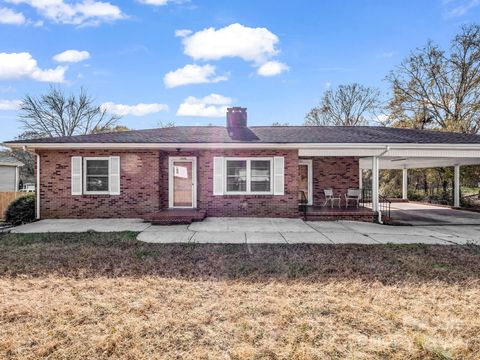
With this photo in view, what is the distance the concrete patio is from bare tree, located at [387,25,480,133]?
1561cm

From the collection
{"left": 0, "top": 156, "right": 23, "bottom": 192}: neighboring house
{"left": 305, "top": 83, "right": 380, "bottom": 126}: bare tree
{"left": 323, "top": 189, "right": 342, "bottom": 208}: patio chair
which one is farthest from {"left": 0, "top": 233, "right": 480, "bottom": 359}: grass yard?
{"left": 305, "top": 83, "right": 380, "bottom": 126}: bare tree

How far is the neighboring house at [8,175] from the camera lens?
20608 millimetres

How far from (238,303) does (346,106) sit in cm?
3267

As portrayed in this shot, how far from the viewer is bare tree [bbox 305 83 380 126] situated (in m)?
31.7

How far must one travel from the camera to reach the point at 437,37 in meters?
22.9

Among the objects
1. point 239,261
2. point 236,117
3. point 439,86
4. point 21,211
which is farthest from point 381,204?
point 21,211

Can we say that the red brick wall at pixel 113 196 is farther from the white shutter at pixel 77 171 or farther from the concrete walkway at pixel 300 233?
the concrete walkway at pixel 300 233

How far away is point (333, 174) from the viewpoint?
13750mm

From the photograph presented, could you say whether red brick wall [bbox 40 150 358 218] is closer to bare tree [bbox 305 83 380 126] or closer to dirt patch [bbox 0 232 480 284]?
dirt patch [bbox 0 232 480 284]

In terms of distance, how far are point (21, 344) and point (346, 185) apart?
521 inches

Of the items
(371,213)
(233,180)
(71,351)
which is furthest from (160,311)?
(371,213)

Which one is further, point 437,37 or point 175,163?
point 437,37

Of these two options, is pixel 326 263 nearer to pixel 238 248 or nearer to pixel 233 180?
pixel 238 248

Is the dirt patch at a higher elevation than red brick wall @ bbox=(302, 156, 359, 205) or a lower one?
lower
